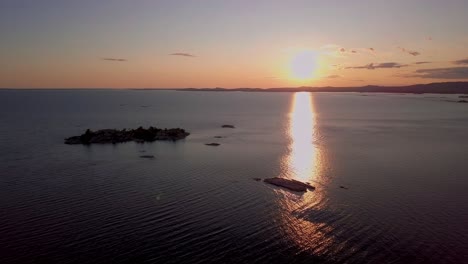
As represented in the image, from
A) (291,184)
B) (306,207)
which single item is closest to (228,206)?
(306,207)

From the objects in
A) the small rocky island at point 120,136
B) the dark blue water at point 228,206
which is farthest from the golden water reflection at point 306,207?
the small rocky island at point 120,136

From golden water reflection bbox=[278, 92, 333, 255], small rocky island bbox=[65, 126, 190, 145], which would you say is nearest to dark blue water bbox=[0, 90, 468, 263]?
golden water reflection bbox=[278, 92, 333, 255]

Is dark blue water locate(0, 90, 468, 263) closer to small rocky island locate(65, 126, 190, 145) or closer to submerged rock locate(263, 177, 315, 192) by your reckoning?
submerged rock locate(263, 177, 315, 192)

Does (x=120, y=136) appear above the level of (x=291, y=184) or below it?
above

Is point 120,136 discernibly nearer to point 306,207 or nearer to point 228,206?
point 228,206

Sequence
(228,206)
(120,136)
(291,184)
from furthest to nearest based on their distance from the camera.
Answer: (120,136)
(291,184)
(228,206)

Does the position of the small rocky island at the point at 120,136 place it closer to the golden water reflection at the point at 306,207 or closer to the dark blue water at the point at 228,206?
the dark blue water at the point at 228,206

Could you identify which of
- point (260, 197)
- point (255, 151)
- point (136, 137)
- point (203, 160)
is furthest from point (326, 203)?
point (136, 137)

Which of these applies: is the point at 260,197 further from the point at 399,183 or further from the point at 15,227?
the point at 15,227
